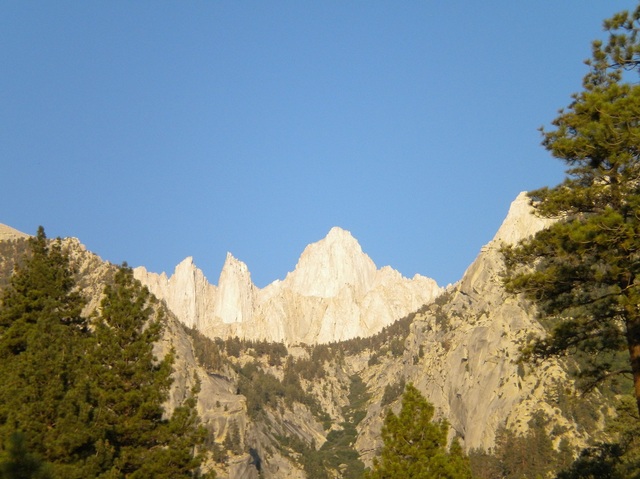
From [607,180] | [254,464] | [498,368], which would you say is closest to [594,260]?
[607,180]

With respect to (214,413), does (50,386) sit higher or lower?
lower

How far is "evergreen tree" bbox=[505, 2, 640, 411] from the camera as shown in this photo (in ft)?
72.3

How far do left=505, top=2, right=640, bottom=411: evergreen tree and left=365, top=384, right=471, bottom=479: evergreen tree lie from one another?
974 cm

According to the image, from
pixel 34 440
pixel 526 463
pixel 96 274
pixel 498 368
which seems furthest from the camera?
pixel 96 274

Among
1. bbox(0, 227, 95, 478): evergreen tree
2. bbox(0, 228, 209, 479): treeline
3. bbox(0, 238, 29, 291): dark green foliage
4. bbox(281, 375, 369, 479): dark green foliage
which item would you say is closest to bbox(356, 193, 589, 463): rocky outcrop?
bbox(281, 375, 369, 479): dark green foliage

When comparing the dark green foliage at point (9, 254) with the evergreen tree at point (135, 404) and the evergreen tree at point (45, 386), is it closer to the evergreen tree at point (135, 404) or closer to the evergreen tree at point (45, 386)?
the evergreen tree at point (45, 386)

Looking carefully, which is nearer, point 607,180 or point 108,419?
point 607,180

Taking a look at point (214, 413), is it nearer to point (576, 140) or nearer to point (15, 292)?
point (15, 292)

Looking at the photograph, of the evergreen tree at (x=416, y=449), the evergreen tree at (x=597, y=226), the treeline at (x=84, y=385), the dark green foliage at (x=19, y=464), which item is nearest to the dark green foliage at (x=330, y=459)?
the treeline at (x=84, y=385)

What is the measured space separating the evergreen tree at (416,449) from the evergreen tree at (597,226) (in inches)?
383

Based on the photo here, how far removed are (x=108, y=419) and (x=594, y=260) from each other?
22.7m

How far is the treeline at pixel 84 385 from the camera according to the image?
28.9 meters

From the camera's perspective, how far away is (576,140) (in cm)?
2391

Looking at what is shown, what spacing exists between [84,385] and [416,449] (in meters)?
15.4
